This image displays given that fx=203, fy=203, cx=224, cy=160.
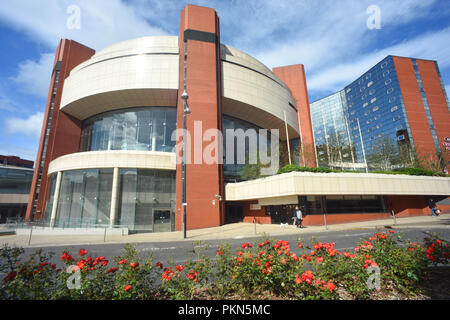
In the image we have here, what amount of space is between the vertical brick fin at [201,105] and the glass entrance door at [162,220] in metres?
2.09

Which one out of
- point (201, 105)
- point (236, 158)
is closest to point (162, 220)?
point (236, 158)

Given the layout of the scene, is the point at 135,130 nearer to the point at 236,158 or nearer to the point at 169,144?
the point at 169,144

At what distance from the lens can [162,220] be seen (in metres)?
25.2

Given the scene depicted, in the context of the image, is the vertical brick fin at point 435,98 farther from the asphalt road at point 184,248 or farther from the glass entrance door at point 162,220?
the glass entrance door at point 162,220

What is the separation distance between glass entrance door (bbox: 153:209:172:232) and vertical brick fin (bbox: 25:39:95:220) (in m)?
20.9

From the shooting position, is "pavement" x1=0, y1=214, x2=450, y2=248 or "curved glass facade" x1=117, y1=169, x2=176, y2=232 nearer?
"pavement" x1=0, y1=214, x2=450, y2=248

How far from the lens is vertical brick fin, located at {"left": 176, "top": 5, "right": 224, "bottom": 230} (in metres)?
23.6

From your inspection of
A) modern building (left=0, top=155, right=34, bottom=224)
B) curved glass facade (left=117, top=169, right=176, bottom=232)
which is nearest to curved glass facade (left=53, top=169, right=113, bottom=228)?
curved glass facade (left=117, top=169, right=176, bottom=232)

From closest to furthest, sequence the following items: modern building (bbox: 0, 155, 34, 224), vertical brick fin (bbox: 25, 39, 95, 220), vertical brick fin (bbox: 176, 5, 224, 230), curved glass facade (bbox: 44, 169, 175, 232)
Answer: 1. vertical brick fin (bbox: 176, 5, 224, 230)
2. curved glass facade (bbox: 44, 169, 175, 232)
3. vertical brick fin (bbox: 25, 39, 95, 220)
4. modern building (bbox: 0, 155, 34, 224)

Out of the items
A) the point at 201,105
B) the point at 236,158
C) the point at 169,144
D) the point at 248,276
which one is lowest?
the point at 248,276

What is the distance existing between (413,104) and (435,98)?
6706mm

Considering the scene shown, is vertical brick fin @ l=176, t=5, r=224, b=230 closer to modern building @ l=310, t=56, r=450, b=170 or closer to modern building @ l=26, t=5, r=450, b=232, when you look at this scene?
modern building @ l=26, t=5, r=450, b=232

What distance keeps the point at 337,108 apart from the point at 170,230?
101431mm

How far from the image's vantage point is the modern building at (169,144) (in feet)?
78.8
